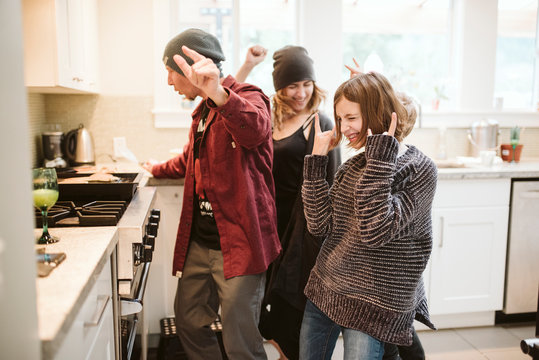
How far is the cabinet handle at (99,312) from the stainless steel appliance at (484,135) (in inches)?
111

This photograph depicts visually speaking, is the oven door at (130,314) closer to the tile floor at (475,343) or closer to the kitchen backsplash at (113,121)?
the tile floor at (475,343)

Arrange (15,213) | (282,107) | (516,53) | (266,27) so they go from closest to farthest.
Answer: (15,213) < (282,107) < (266,27) < (516,53)

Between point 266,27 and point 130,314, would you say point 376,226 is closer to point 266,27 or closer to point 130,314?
point 130,314

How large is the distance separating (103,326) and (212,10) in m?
2.41

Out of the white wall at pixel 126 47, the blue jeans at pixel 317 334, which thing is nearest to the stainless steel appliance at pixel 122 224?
the blue jeans at pixel 317 334

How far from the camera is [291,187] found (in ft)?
7.08

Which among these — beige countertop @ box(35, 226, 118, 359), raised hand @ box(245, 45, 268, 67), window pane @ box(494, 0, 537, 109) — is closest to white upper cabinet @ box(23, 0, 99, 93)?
raised hand @ box(245, 45, 268, 67)

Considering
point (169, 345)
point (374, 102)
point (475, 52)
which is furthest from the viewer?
point (475, 52)

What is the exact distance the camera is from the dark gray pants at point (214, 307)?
171cm

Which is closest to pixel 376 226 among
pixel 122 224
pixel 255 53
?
pixel 122 224

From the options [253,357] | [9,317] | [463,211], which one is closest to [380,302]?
[253,357]

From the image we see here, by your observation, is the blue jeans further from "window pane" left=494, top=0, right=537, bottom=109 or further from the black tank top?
"window pane" left=494, top=0, right=537, bottom=109

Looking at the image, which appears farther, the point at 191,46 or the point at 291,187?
the point at 291,187

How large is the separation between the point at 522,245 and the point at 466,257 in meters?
0.35
